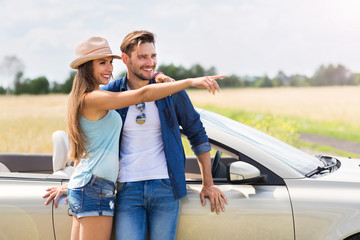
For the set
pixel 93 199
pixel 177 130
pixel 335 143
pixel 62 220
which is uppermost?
pixel 177 130

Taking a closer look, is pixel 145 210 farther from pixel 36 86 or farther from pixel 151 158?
pixel 36 86

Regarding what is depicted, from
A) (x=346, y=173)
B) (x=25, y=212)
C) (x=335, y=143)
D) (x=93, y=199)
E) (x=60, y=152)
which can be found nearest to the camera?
(x=93, y=199)

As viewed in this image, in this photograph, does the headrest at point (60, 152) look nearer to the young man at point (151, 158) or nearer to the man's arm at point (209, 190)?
the young man at point (151, 158)

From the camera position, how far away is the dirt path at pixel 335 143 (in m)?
15.0

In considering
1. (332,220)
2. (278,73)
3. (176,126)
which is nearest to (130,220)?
(176,126)

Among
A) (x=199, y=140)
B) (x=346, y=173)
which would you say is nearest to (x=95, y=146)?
(x=199, y=140)

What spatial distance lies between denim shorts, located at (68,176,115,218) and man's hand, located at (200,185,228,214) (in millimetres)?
596

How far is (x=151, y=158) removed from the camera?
2.51 metres

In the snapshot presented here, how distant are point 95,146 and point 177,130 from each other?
49cm

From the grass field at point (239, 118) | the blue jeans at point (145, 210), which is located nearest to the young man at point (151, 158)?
the blue jeans at point (145, 210)

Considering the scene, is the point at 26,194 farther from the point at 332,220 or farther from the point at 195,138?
the point at 332,220

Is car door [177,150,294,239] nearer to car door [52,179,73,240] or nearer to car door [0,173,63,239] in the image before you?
car door [52,179,73,240]

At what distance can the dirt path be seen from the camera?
15.0 m

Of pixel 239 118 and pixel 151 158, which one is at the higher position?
pixel 151 158
